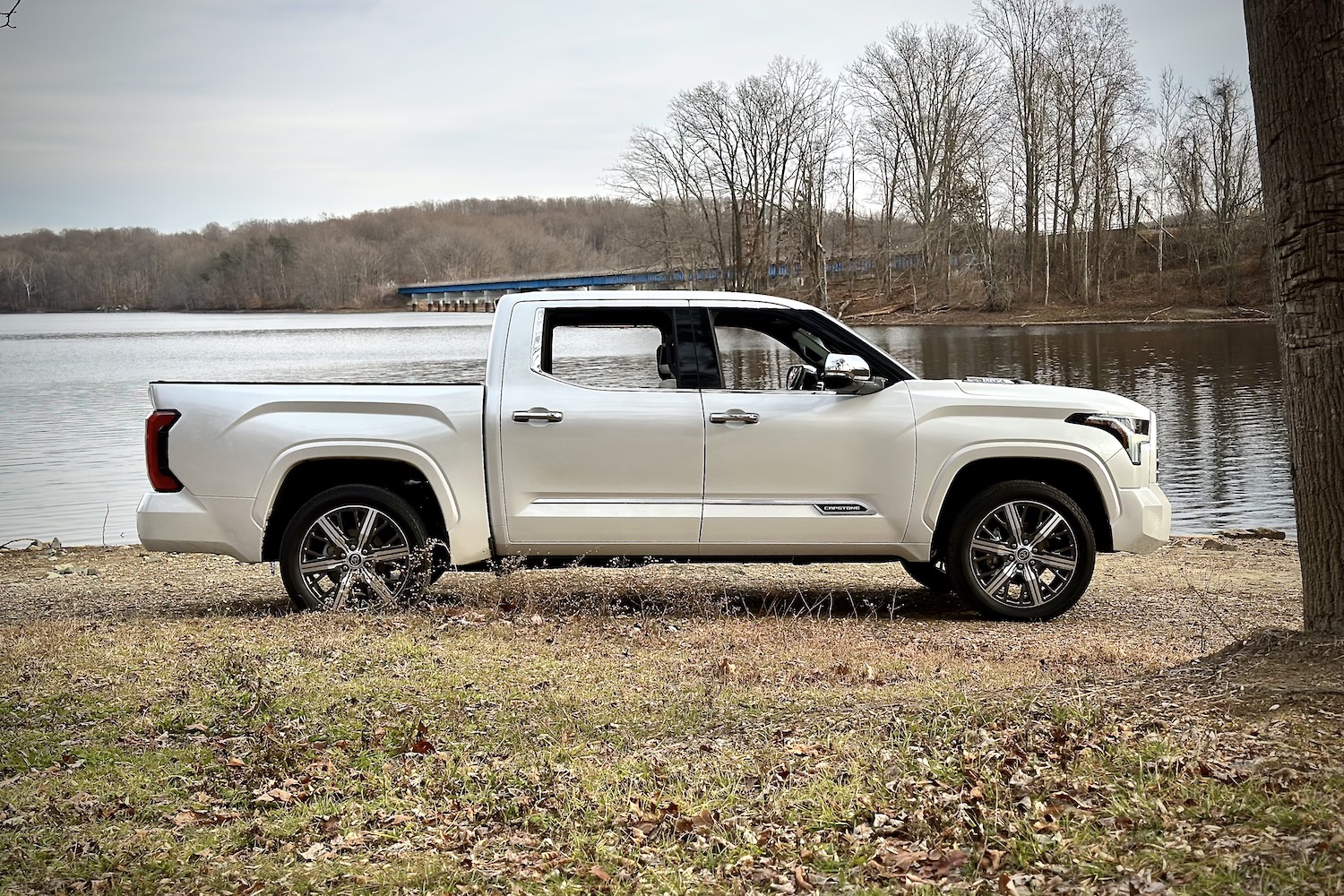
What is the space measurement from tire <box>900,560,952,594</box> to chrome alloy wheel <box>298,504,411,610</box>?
3616 mm

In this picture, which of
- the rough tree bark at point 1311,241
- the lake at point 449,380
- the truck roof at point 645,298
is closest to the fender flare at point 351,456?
the truck roof at point 645,298

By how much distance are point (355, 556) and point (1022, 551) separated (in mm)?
4226

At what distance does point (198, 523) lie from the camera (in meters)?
7.46

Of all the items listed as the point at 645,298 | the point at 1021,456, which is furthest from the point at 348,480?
the point at 1021,456

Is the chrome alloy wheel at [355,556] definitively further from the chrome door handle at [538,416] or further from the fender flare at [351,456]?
the chrome door handle at [538,416]

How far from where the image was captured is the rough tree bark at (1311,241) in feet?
17.5

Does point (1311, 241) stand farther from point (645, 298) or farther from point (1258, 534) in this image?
point (1258, 534)

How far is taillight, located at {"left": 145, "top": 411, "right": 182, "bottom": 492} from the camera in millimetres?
7461

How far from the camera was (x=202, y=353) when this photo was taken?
210 feet

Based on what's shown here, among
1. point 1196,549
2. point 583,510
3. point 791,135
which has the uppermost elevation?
point 791,135

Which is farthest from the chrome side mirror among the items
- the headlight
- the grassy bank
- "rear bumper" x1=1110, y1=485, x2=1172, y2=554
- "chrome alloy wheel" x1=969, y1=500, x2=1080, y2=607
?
"rear bumper" x1=1110, y1=485, x2=1172, y2=554

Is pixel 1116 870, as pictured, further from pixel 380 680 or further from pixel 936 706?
pixel 380 680

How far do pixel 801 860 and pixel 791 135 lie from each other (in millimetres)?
90153

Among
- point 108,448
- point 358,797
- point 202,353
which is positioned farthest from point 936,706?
point 202,353
